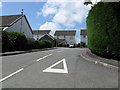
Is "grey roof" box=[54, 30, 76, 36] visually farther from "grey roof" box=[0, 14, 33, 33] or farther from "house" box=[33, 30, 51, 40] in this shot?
"grey roof" box=[0, 14, 33, 33]

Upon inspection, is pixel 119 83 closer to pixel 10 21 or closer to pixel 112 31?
pixel 112 31

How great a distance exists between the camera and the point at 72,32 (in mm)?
72500

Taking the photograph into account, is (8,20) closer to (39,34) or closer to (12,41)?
(12,41)

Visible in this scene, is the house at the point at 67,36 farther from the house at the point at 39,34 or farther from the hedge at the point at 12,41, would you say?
the hedge at the point at 12,41

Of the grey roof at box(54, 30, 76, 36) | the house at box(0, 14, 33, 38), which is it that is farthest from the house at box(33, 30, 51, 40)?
the house at box(0, 14, 33, 38)

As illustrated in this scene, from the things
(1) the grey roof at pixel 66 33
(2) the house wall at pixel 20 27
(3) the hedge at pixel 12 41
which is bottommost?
(3) the hedge at pixel 12 41

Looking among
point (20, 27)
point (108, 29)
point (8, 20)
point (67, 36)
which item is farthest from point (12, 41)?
point (67, 36)

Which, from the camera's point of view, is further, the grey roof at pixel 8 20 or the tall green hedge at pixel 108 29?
the grey roof at pixel 8 20

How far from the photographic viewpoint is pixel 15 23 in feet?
93.6

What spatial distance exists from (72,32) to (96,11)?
62.2 m

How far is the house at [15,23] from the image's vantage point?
2660cm

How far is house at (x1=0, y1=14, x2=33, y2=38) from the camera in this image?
1047 inches

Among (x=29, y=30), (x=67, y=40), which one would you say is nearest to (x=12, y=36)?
(x=29, y=30)

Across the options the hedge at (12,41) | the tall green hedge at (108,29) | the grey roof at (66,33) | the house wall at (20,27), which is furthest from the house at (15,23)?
the grey roof at (66,33)
